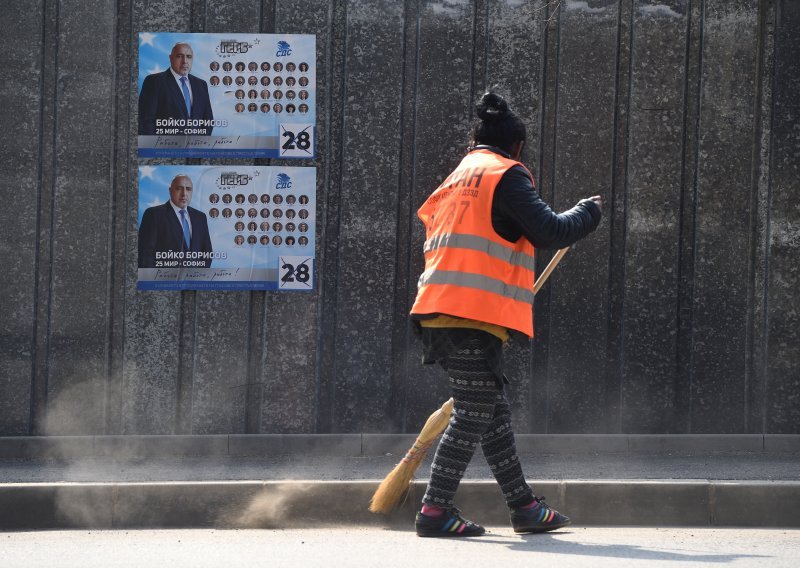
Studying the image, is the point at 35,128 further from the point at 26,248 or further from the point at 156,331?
the point at 156,331

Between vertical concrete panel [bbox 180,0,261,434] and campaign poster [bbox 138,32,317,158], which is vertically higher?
campaign poster [bbox 138,32,317,158]

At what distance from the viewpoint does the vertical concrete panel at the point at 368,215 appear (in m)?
6.93

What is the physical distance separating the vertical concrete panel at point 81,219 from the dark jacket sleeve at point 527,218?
290 centimetres

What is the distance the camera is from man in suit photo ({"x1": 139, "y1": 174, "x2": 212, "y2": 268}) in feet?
22.8

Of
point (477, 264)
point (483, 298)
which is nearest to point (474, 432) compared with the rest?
point (483, 298)

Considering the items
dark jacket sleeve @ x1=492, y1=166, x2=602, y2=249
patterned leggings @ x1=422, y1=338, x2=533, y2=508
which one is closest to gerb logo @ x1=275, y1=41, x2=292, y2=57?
dark jacket sleeve @ x1=492, y1=166, x2=602, y2=249

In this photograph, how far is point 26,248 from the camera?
22.7ft

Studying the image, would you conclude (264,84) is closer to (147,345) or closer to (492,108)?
(147,345)

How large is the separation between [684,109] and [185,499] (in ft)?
11.8

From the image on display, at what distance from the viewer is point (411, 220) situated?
700cm

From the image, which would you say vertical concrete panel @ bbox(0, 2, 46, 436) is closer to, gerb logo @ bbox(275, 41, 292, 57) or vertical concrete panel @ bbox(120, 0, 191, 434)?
vertical concrete panel @ bbox(120, 0, 191, 434)

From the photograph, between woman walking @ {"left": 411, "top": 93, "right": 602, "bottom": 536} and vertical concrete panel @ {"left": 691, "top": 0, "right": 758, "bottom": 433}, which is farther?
vertical concrete panel @ {"left": 691, "top": 0, "right": 758, "bottom": 433}

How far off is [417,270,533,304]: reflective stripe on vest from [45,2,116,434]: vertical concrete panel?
273 cm

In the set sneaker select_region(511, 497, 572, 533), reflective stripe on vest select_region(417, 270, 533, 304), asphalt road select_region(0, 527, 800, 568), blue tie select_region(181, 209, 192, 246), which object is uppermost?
blue tie select_region(181, 209, 192, 246)
